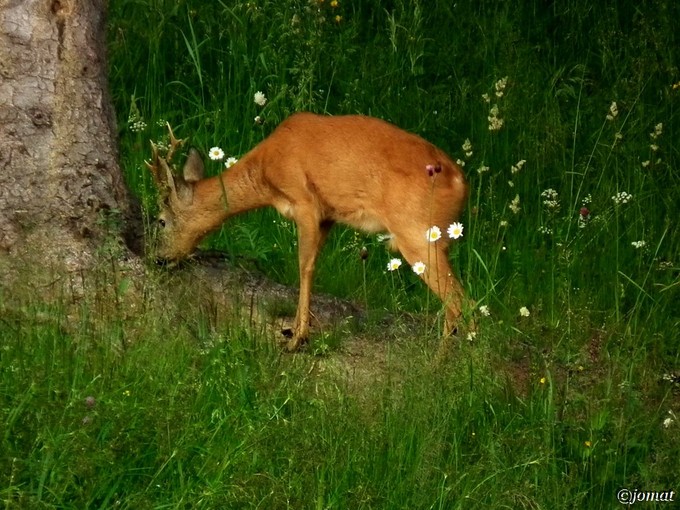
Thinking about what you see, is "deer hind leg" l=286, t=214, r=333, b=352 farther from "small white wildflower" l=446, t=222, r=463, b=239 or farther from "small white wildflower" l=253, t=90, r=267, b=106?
"small white wildflower" l=253, t=90, r=267, b=106

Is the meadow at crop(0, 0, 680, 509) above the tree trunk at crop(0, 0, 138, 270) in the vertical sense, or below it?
below

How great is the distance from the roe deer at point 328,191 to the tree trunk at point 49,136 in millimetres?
752

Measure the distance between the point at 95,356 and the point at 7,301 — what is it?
2.66 feet

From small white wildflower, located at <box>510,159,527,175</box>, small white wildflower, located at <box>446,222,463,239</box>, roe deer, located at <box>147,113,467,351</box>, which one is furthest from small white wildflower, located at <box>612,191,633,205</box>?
small white wildflower, located at <box>446,222,463,239</box>

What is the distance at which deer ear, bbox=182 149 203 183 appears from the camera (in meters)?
8.02

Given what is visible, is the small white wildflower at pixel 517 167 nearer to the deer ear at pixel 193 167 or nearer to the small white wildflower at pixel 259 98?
the small white wildflower at pixel 259 98

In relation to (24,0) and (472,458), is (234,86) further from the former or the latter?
(472,458)

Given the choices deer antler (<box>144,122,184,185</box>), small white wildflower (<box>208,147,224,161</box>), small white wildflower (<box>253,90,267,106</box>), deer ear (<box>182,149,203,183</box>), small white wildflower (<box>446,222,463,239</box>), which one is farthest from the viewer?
small white wildflower (<box>253,90,267,106</box>)

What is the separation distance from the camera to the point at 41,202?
668 cm

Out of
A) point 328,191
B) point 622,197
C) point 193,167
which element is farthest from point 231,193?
point 622,197

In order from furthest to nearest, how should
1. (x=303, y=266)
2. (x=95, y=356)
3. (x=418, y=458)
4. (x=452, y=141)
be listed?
(x=452, y=141), (x=303, y=266), (x=95, y=356), (x=418, y=458)

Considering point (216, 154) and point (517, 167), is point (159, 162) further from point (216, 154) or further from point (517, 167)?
point (517, 167)

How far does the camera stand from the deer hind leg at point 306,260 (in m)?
7.09

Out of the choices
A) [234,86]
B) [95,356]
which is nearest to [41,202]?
[95,356]
